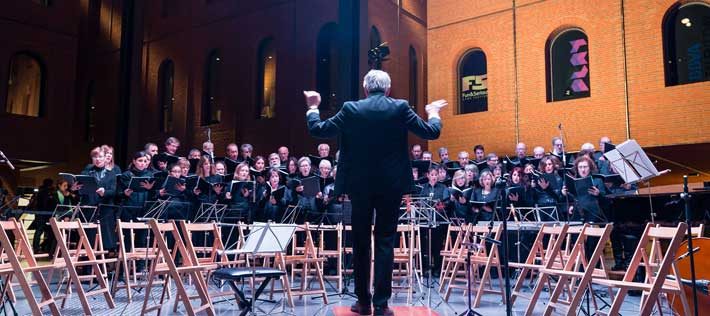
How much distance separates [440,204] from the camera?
7590 mm

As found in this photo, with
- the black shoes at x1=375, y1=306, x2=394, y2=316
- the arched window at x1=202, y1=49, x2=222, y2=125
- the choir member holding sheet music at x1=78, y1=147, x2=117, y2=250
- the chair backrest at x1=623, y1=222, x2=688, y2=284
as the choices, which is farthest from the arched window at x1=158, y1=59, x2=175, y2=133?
the chair backrest at x1=623, y1=222, x2=688, y2=284

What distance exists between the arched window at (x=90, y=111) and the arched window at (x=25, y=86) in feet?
4.81

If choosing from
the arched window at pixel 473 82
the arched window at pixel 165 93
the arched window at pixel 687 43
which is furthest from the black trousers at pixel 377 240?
the arched window at pixel 165 93

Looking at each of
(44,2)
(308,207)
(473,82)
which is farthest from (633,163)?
(44,2)

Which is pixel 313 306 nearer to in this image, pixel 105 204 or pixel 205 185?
pixel 205 185

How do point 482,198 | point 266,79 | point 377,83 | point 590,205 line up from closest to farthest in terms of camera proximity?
point 377,83 < point 590,205 < point 482,198 < point 266,79

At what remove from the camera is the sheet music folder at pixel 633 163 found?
5.54 metres

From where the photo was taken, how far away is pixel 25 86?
15055mm

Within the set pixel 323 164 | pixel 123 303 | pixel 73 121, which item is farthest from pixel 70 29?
pixel 123 303

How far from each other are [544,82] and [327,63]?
4.35 m

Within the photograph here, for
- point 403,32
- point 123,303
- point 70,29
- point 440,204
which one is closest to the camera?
point 123,303

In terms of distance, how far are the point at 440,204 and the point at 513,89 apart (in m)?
→ 5.05

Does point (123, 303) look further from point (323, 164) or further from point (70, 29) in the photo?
point (70, 29)

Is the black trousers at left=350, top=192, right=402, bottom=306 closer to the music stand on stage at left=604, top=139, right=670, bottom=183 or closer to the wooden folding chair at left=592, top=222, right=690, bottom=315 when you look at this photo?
the wooden folding chair at left=592, top=222, right=690, bottom=315
